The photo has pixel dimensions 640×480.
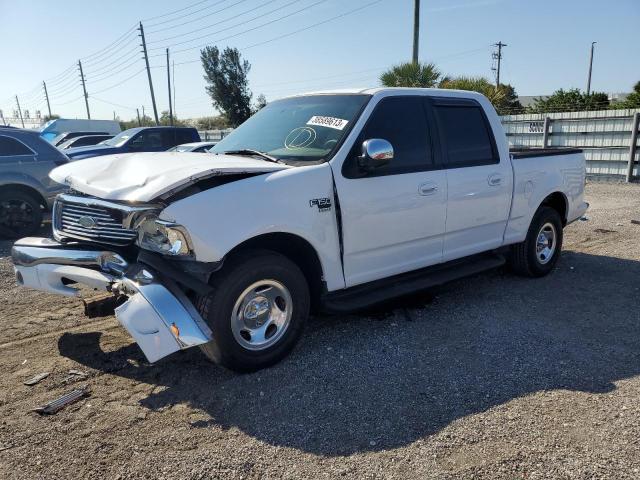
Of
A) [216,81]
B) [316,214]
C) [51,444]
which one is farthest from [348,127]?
[216,81]

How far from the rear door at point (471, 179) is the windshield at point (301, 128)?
1.00 meters

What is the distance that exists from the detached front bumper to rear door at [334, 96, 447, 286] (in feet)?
4.59

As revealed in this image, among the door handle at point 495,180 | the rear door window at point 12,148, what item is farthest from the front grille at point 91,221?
the rear door window at point 12,148

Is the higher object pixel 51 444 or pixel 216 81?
pixel 216 81

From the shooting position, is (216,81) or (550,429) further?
(216,81)

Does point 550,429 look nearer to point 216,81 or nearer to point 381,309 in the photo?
point 381,309

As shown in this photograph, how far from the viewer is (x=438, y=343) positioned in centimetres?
417

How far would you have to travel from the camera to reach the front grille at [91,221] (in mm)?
3510

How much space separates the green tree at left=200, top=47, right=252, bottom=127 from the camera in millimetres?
46250

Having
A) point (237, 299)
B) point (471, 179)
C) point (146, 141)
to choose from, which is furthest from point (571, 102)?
point (237, 299)

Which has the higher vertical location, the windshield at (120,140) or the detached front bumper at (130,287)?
the windshield at (120,140)

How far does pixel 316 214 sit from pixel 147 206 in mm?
1175

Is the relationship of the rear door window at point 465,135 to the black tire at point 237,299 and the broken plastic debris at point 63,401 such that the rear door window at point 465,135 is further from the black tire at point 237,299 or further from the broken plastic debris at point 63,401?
the broken plastic debris at point 63,401

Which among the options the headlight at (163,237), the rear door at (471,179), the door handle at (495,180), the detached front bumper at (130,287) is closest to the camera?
the detached front bumper at (130,287)
